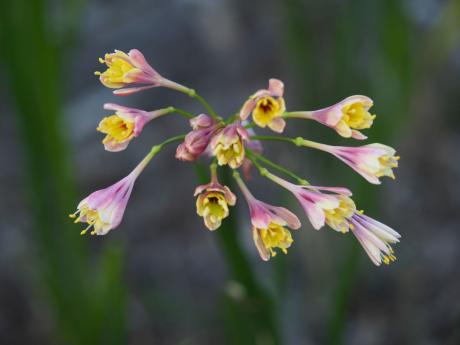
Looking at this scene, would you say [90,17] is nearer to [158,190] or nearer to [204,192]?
[158,190]

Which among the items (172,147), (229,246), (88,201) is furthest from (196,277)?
(88,201)

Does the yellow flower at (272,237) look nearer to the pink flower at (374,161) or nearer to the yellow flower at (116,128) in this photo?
the pink flower at (374,161)

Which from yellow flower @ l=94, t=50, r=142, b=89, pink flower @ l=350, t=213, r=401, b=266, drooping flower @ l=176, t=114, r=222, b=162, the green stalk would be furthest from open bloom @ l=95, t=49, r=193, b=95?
pink flower @ l=350, t=213, r=401, b=266

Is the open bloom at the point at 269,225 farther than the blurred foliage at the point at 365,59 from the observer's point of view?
No

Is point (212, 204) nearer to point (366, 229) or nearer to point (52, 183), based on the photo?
point (366, 229)

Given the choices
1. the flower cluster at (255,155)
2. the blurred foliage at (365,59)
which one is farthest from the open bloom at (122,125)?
the blurred foliage at (365,59)

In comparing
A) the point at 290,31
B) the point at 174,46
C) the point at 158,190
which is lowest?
the point at 158,190
